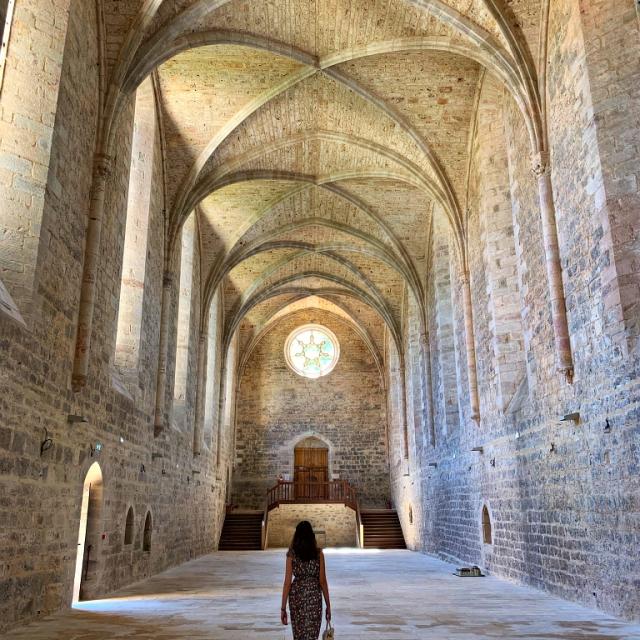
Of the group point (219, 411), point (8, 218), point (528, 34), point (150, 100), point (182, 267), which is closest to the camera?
point (8, 218)

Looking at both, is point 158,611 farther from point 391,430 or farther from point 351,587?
point 391,430

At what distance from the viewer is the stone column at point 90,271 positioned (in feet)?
22.7

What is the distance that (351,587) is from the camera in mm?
8781

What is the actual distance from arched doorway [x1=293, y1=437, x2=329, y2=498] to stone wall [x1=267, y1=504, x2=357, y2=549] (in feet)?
6.78

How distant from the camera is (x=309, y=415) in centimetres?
2400

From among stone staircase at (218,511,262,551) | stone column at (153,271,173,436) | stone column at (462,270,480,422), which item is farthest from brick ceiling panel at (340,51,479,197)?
stone staircase at (218,511,262,551)

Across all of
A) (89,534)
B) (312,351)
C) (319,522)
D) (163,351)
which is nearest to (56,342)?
(89,534)

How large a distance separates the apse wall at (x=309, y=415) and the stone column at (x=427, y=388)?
799 centimetres

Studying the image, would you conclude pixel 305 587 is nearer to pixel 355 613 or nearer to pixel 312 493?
pixel 355 613

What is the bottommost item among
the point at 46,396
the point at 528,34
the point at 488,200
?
the point at 46,396

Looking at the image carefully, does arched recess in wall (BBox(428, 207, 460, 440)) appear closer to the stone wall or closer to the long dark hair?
the stone wall

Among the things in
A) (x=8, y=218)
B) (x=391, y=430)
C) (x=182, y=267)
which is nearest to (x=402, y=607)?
(x=8, y=218)

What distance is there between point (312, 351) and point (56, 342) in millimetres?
18537

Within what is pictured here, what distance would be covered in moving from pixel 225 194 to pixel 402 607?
1044cm
